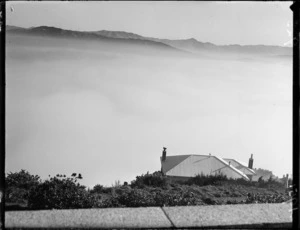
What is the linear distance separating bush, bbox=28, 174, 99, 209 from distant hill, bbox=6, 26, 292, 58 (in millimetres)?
1586

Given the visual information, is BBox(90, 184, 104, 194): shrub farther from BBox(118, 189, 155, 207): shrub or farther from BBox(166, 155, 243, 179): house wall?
BBox(166, 155, 243, 179): house wall

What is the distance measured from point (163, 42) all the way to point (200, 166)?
5.00 ft

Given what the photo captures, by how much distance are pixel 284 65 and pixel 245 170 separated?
1.37 meters

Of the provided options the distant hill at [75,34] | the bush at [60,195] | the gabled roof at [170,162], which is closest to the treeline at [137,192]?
the bush at [60,195]

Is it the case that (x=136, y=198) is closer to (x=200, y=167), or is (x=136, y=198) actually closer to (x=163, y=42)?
(x=200, y=167)

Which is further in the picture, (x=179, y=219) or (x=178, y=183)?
(x=178, y=183)

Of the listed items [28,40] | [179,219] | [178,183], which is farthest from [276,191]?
[28,40]

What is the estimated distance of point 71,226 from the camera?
10.2 feet

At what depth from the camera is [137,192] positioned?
4.29 m

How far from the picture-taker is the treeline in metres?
4.01

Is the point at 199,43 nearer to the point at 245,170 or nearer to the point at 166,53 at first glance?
the point at 166,53

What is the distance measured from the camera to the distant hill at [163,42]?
4.17m


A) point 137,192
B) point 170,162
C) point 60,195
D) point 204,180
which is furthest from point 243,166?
point 60,195

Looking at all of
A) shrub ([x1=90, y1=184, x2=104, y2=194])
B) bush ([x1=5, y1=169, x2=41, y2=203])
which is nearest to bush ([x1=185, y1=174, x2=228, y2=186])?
shrub ([x1=90, y1=184, x2=104, y2=194])
